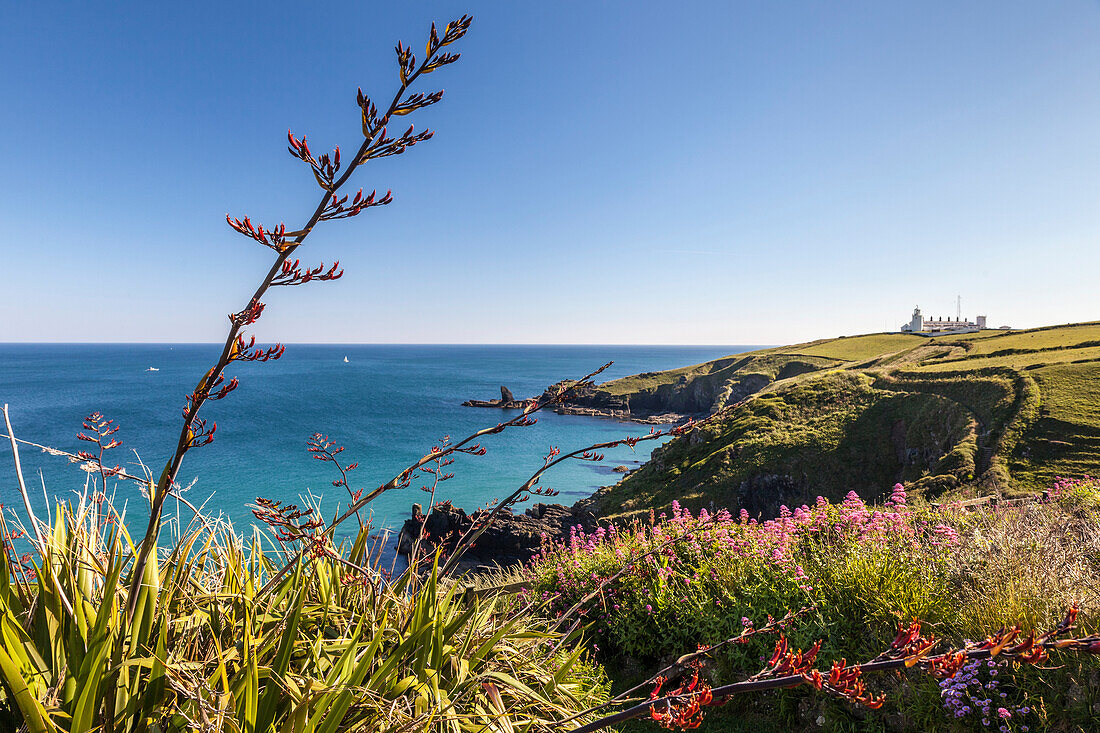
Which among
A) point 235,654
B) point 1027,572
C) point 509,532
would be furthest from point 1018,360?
point 235,654

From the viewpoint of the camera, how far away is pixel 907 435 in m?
22.4

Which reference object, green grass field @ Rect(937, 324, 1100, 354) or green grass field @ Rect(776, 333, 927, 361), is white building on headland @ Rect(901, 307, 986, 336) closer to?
green grass field @ Rect(776, 333, 927, 361)

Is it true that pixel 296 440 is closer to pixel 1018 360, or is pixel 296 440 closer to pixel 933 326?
pixel 1018 360

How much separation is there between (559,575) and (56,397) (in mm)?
93490

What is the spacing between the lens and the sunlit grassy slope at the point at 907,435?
16406 millimetres

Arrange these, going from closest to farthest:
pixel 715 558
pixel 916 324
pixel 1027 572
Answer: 1. pixel 1027 572
2. pixel 715 558
3. pixel 916 324

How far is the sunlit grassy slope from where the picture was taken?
53.8 ft

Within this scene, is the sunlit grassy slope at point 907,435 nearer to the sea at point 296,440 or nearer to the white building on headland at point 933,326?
the sea at point 296,440

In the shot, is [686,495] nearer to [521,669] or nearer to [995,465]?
[995,465]

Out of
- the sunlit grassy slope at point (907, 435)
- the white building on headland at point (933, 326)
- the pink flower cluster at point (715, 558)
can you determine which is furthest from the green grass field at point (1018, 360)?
the white building on headland at point (933, 326)

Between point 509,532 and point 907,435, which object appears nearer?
point 509,532

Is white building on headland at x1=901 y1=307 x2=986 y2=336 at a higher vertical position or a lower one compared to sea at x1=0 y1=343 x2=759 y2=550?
higher

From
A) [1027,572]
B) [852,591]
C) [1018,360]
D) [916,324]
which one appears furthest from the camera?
[916,324]

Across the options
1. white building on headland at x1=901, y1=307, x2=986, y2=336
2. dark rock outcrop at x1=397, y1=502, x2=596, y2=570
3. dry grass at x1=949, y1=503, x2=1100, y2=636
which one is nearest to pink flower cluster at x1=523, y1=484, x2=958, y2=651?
dry grass at x1=949, y1=503, x2=1100, y2=636
